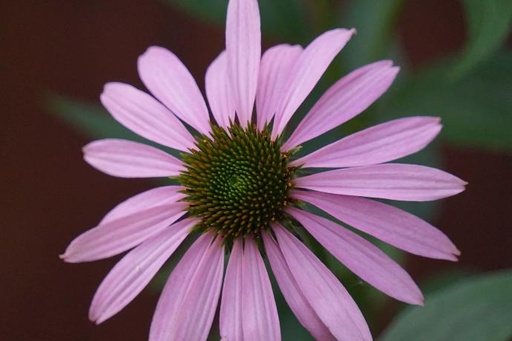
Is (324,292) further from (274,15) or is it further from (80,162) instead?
(80,162)

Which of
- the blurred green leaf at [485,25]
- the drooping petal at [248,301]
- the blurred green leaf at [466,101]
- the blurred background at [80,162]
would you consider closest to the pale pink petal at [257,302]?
the drooping petal at [248,301]

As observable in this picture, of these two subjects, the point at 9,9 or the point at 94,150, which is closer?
the point at 94,150

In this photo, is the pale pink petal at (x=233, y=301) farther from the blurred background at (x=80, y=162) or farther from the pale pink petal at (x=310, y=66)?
the blurred background at (x=80, y=162)

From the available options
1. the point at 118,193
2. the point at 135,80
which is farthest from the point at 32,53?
the point at 118,193

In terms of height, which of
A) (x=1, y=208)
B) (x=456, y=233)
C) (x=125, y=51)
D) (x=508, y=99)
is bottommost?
(x=456, y=233)

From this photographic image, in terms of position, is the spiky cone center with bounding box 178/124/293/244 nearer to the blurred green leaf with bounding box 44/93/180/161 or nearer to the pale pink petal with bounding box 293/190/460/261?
the pale pink petal with bounding box 293/190/460/261

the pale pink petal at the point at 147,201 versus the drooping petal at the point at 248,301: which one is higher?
the pale pink petal at the point at 147,201

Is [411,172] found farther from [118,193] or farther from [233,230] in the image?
[118,193]
